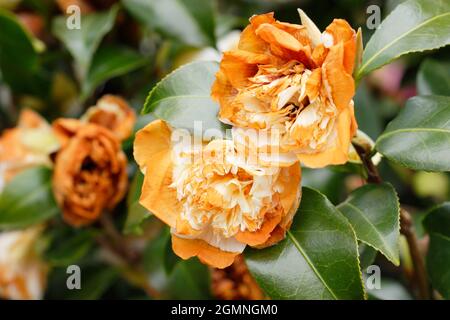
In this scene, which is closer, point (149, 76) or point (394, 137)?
point (394, 137)

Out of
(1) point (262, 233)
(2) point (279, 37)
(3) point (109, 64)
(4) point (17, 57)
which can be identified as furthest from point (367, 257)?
(4) point (17, 57)

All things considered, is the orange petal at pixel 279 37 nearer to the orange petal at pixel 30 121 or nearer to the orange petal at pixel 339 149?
the orange petal at pixel 339 149

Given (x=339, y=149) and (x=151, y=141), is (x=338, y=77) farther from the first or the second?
(x=151, y=141)

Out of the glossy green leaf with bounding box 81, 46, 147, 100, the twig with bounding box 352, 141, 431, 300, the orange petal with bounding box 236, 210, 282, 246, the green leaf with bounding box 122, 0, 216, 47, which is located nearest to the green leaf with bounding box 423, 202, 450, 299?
the twig with bounding box 352, 141, 431, 300

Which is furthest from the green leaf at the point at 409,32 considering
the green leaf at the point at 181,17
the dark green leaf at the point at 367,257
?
the green leaf at the point at 181,17
